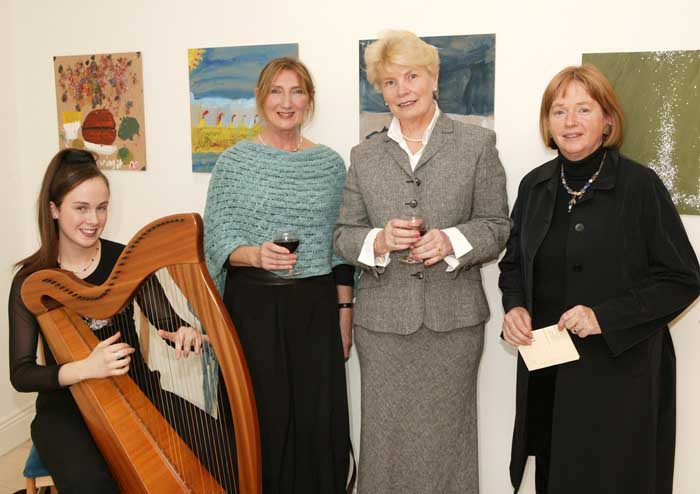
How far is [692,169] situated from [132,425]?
Result: 202 centimetres

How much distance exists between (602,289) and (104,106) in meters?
2.35

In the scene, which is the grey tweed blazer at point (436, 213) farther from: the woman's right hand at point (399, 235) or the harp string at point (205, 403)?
the harp string at point (205, 403)

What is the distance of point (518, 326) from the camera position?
6.41 feet

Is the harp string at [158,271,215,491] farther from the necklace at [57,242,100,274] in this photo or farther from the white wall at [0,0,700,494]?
the white wall at [0,0,700,494]

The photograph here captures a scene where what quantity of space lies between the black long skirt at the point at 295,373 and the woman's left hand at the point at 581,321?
80 cm

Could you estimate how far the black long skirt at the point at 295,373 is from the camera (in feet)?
7.09

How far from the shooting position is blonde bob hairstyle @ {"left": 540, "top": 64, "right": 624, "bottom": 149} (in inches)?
72.4

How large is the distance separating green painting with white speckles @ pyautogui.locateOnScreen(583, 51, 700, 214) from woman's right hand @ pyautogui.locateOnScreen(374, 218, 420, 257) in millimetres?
1035

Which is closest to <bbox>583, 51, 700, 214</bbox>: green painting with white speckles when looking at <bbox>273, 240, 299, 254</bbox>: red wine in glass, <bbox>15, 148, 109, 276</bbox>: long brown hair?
<bbox>273, 240, 299, 254</bbox>: red wine in glass

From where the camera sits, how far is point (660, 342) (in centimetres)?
194

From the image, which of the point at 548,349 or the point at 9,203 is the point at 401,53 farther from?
the point at 9,203

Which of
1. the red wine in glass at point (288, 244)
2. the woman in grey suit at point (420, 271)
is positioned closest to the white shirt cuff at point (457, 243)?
the woman in grey suit at point (420, 271)

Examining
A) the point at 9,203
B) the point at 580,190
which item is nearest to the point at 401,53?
the point at 580,190

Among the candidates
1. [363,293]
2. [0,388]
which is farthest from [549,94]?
[0,388]
